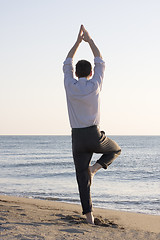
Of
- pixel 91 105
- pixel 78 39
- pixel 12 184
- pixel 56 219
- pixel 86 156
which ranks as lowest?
pixel 12 184

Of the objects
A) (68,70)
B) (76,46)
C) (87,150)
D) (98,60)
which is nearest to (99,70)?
(98,60)

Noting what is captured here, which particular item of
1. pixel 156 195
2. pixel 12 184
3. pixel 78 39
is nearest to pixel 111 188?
pixel 156 195

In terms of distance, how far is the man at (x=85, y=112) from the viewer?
4793 mm

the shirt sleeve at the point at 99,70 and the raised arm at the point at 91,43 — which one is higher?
the raised arm at the point at 91,43

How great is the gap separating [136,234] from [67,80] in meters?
2.14

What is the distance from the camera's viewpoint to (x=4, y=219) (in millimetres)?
5203

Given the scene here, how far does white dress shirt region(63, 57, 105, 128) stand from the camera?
478 cm

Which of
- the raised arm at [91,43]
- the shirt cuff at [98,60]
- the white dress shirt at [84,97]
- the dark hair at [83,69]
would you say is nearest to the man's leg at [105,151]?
the white dress shirt at [84,97]

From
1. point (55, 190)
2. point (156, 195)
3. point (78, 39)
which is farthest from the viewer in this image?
→ point (55, 190)

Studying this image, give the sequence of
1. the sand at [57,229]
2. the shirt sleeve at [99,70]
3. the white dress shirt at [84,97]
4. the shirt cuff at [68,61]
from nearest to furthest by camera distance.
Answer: the sand at [57,229]
the white dress shirt at [84,97]
the shirt sleeve at [99,70]
the shirt cuff at [68,61]

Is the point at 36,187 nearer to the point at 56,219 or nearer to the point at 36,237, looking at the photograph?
the point at 56,219

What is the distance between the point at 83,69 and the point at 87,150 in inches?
41.2

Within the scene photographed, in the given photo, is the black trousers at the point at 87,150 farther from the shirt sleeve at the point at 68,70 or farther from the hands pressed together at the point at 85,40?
the hands pressed together at the point at 85,40

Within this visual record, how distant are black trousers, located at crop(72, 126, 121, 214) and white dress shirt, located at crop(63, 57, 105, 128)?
0.37 ft
